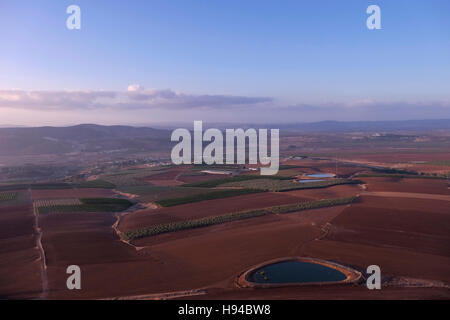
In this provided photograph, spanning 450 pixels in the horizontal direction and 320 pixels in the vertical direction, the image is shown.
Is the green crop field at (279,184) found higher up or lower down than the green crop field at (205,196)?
higher up

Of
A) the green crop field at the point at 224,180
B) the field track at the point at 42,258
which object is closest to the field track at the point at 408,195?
the green crop field at the point at 224,180

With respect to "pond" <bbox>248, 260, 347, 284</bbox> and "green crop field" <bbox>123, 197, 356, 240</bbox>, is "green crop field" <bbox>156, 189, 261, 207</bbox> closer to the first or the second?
"green crop field" <bbox>123, 197, 356, 240</bbox>

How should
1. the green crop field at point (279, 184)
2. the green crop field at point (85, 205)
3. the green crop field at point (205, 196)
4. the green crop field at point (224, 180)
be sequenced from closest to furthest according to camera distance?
1. the green crop field at point (85, 205)
2. the green crop field at point (205, 196)
3. the green crop field at point (279, 184)
4. the green crop field at point (224, 180)

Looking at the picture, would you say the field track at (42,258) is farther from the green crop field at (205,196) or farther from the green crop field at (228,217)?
the green crop field at (205,196)

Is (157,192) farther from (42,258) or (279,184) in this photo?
(42,258)
